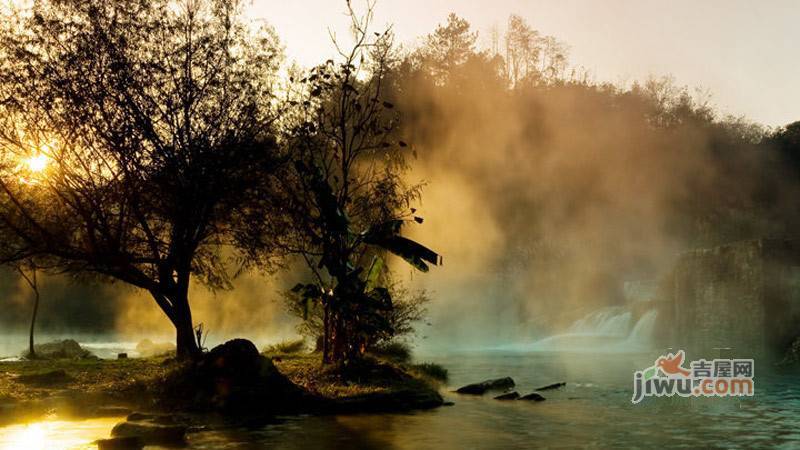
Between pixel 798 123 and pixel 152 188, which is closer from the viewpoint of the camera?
pixel 152 188

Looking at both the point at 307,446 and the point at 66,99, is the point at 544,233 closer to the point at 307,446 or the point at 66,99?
the point at 66,99

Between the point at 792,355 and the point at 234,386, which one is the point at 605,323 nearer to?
the point at 792,355

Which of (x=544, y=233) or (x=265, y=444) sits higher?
(x=544, y=233)

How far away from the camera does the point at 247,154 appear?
26.5 m

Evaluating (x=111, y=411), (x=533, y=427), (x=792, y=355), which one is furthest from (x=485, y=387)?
(x=792, y=355)

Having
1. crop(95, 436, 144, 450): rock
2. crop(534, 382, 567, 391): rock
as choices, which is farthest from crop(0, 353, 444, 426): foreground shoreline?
crop(534, 382, 567, 391): rock

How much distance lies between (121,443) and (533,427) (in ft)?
29.7

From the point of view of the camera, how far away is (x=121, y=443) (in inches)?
568

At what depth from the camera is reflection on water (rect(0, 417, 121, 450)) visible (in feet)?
49.0

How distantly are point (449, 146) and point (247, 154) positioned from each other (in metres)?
61.8

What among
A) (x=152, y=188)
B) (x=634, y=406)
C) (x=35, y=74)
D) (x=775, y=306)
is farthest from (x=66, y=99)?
(x=775, y=306)

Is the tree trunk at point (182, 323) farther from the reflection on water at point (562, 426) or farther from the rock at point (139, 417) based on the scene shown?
the reflection on water at point (562, 426)

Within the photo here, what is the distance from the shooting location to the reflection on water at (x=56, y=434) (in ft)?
49.0

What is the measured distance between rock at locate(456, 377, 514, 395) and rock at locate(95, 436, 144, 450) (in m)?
13.5
